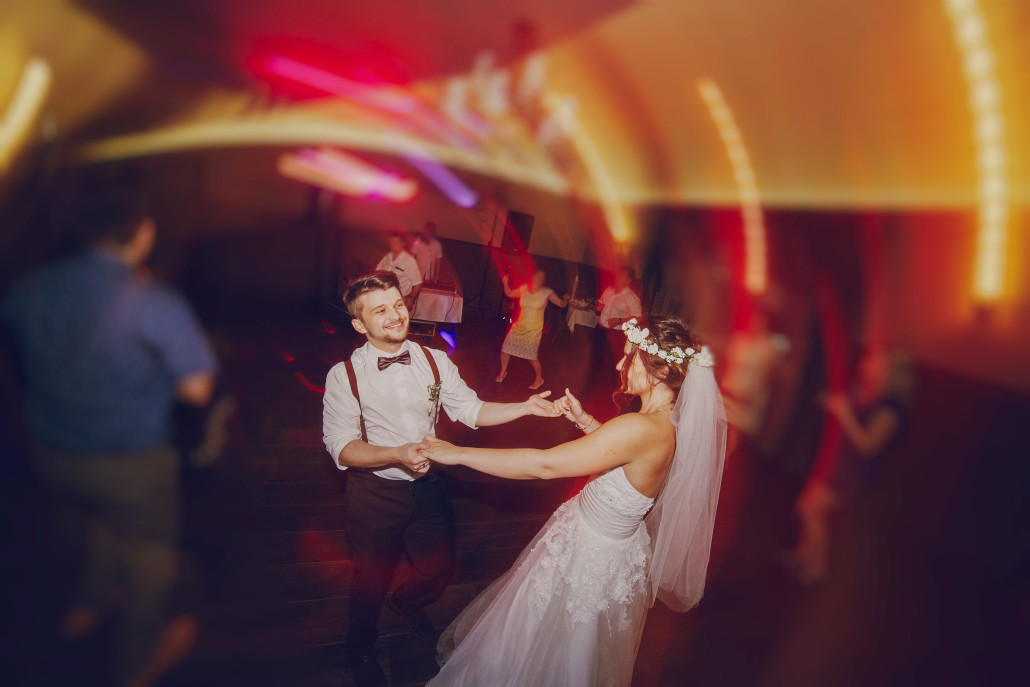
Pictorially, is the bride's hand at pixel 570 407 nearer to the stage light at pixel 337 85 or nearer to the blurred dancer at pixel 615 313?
the blurred dancer at pixel 615 313

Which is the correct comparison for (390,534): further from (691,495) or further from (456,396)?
(691,495)

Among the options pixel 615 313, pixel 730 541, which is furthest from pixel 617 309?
pixel 730 541

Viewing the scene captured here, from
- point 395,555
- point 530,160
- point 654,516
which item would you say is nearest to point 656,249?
point 530,160

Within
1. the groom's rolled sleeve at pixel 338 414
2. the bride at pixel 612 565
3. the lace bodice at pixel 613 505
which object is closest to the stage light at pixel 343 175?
the groom's rolled sleeve at pixel 338 414

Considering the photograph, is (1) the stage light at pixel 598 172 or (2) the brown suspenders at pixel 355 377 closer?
(1) the stage light at pixel 598 172

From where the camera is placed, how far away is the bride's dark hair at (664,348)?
1.37 metres

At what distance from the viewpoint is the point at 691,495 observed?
5.71ft

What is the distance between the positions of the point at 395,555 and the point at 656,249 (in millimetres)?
1348

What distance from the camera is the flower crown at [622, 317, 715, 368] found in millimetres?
1356

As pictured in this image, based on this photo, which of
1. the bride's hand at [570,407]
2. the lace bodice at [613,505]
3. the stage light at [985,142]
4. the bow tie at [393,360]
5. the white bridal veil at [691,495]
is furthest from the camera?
the lace bodice at [613,505]

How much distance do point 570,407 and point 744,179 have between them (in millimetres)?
722

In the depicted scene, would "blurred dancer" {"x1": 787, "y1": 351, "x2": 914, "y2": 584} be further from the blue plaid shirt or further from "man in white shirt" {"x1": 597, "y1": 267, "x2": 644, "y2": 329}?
the blue plaid shirt

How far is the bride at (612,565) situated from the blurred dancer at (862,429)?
18.9 inches

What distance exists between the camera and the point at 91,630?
1146mm
